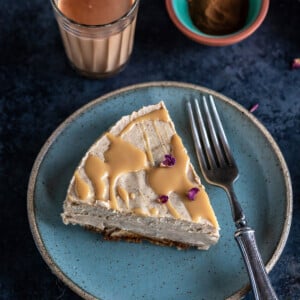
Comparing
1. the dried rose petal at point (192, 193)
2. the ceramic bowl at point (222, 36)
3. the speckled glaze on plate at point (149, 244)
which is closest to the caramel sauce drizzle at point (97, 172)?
the speckled glaze on plate at point (149, 244)

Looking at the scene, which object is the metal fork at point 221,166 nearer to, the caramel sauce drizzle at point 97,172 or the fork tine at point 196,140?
the fork tine at point 196,140

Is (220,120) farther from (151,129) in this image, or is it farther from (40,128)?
(40,128)

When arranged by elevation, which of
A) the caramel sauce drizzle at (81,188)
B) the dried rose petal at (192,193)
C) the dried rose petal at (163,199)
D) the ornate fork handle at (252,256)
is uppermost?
the dried rose petal at (192,193)

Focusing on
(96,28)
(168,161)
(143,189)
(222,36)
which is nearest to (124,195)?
(143,189)

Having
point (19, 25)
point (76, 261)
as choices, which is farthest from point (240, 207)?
point (19, 25)

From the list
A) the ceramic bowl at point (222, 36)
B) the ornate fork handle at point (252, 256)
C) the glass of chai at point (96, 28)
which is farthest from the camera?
the ceramic bowl at point (222, 36)

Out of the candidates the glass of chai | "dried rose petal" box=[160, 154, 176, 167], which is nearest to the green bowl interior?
the glass of chai

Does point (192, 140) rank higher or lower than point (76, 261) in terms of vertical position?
higher
